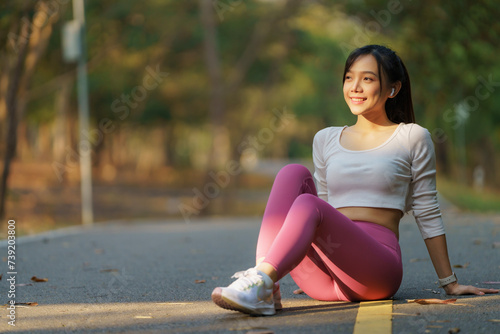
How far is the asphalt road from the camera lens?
163 inches

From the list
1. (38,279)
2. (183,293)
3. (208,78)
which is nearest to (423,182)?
(183,293)

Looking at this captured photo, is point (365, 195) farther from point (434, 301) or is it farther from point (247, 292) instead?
point (247, 292)

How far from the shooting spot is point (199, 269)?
7352 mm

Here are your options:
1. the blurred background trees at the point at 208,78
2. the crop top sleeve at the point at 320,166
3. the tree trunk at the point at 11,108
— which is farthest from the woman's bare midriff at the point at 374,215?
the tree trunk at the point at 11,108

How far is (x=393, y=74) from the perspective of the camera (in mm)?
4773

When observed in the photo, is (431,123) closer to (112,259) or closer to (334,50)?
(334,50)

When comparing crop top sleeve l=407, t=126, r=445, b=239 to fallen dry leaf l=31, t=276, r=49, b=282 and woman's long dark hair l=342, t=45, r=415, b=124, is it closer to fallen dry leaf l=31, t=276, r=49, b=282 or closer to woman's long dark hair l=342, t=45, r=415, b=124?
woman's long dark hair l=342, t=45, r=415, b=124

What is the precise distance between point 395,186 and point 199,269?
3.10 m

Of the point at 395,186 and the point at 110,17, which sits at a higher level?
the point at 110,17

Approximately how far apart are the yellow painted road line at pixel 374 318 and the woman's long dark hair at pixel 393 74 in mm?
1090

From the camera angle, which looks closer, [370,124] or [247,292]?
[247,292]

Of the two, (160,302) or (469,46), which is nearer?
(160,302)

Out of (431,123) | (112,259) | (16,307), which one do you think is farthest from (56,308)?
(431,123)

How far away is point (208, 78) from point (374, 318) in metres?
32.9
